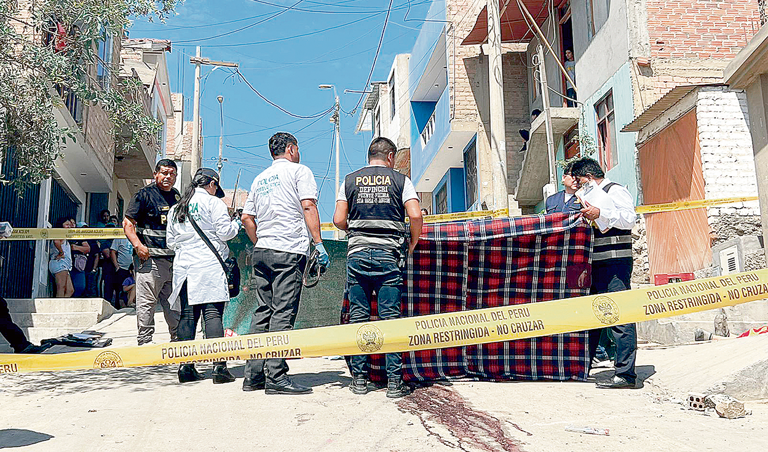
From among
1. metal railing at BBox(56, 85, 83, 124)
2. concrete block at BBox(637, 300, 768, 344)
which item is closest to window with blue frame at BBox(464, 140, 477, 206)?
metal railing at BBox(56, 85, 83, 124)

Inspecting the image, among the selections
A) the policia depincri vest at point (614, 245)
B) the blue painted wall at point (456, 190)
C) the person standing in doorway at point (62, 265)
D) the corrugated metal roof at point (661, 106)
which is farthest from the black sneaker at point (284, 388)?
the blue painted wall at point (456, 190)

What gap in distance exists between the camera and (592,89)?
15.7 meters

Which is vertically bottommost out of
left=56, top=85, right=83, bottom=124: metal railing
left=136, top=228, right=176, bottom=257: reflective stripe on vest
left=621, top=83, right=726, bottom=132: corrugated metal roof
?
left=136, top=228, right=176, bottom=257: reflective stripe on vest

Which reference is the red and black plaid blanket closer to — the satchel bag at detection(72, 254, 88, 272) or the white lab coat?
the white lab coat

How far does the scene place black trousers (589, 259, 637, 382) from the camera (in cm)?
480

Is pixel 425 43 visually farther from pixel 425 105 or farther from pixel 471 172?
pixel 471 172

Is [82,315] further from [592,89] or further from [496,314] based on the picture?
[592,89]

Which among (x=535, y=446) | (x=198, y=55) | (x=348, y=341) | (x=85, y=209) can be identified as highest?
(x=198, y=55)

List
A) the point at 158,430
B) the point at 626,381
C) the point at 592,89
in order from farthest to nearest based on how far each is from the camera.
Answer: the point at 592,89 → the point at 626,381 → the point at 158,430

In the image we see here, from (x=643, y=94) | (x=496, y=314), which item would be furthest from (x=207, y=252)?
(x=643, y=94)

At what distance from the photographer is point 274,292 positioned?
15.9 ft

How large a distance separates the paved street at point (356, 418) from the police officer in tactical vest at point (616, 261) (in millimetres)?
198

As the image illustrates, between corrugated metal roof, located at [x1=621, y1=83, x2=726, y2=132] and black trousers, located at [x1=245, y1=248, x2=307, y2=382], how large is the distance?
844cm

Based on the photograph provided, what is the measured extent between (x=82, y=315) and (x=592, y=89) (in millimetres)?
11924
